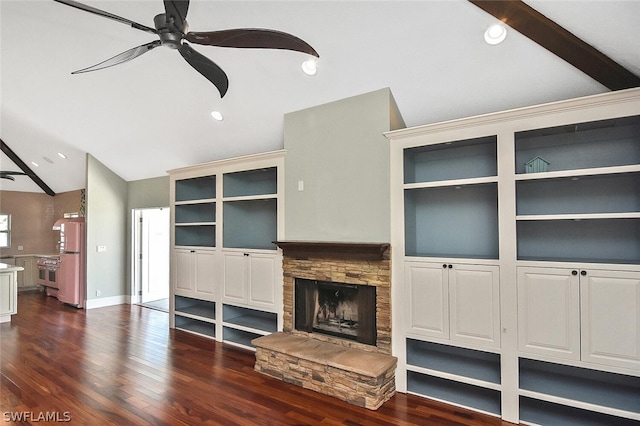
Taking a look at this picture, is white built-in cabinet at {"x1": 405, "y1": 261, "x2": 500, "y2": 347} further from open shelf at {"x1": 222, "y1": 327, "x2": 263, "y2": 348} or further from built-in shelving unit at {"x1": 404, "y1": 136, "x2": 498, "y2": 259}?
open shelf at {"x1": 222, "y1": 327, "x2": 263, "y2": 348}

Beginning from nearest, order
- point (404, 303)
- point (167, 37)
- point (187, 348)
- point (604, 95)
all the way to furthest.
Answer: point (167, 37)
point (604, 95)
point (404, 303)
point (187, 348)

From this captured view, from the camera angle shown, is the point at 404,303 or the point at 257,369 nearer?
the point at 404,303

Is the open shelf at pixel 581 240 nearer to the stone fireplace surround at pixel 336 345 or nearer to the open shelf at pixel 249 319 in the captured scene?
the stone fireplace surround at pixel 336 345

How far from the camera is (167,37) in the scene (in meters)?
2.24

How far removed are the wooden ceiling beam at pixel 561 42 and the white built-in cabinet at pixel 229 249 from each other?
104 inches

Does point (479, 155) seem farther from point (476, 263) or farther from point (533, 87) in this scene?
point (476, 263)

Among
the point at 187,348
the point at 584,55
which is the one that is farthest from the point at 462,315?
the point at 187,348

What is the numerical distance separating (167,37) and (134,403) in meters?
3.00

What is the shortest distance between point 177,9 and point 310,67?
5.38 ft

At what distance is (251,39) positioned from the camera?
2279mm

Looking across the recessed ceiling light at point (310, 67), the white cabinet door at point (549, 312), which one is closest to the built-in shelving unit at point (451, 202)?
the white cabinet door at point (549, 312)

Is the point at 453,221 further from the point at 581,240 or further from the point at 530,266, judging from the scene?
the point at 581,240

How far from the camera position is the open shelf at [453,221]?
353cm

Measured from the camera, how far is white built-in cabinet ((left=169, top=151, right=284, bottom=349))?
4.53 metres
